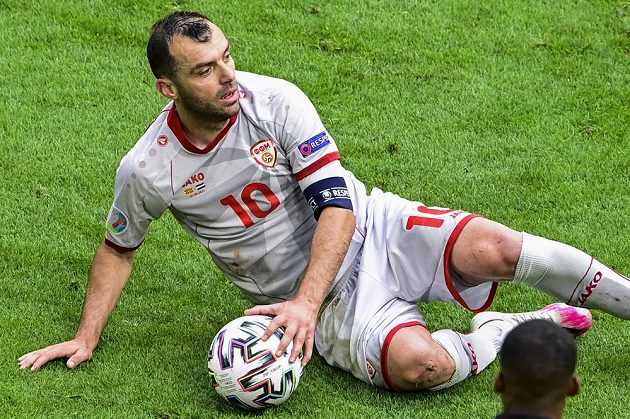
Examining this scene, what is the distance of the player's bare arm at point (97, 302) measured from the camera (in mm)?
5754

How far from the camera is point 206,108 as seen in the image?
5480 mm

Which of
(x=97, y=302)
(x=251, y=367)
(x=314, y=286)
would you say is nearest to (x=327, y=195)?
(x=314, y=286)

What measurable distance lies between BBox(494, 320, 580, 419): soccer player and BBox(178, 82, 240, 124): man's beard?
7.41 ft

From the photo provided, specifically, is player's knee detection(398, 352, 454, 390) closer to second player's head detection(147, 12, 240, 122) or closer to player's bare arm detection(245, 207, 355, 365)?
player's bare arm detection(245, 207, 355, 365)

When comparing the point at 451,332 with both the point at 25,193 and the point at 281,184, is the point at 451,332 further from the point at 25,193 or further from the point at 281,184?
the point at 25,193

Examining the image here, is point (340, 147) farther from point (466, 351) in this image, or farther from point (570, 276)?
point (570, 276)

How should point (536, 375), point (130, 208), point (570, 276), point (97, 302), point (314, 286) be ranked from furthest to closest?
point (97, 302) < point (130, 208) < point (570, 276) < point (314, 286) < point (536, 375)

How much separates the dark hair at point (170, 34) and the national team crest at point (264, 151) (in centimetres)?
49

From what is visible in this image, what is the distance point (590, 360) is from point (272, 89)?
1.95 metres

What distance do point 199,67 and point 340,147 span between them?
245cm

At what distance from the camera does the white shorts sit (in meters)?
5.49

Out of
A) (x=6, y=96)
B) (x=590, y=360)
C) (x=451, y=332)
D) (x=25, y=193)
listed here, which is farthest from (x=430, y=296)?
(x=6, y=96)

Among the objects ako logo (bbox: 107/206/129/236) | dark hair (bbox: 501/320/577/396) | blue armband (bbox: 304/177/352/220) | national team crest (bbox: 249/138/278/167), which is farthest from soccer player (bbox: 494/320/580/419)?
ako logo (bbox: 107/206/129/236)

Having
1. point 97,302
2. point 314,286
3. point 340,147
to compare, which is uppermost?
point 314,286
